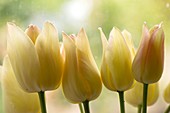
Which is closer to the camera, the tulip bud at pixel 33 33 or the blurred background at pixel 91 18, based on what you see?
the tulip bud at pixel 33 33

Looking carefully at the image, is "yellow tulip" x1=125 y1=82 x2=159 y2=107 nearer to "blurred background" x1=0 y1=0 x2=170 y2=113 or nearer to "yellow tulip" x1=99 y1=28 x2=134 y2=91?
"yellow tulip" x1=99 y1=28 x2=134 y2=91

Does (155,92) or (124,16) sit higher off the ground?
(124,16)

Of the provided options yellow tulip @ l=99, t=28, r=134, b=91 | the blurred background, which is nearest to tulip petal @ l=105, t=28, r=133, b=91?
yellow tulip @ l=99, t=28, r=134, b=91

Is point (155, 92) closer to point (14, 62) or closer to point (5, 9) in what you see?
point (14, 62)

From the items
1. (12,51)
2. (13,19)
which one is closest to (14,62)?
(12,51)

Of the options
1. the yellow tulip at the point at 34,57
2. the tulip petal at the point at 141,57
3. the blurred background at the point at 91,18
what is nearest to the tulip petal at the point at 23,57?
the yellow tulip at the point at 34,57

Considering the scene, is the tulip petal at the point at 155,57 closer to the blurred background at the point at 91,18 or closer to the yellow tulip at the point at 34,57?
the yellow tulip at the point at 34,57

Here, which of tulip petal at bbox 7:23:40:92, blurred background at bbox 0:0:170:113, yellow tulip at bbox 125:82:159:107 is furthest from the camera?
blurred background at bbox 0:0:170:113

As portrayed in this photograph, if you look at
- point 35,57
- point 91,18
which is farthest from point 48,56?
point 91,18

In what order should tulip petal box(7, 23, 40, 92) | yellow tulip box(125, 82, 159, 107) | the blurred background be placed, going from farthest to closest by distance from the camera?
the blurred background → yellow tulip box(125, 82, 159, 107) → tulip petal box(7, 23, 40, 92)
